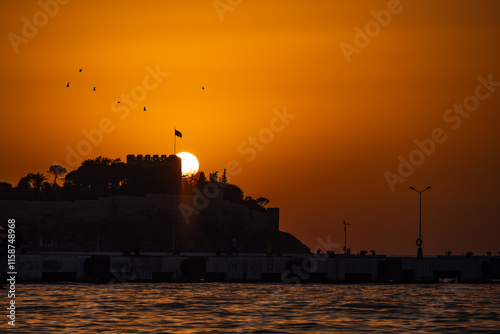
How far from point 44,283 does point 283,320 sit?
2524 centimetres

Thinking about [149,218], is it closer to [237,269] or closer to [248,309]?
[237,269]

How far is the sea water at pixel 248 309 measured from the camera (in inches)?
1662

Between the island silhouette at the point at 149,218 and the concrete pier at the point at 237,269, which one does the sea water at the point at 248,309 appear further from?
the island silhouette at the point at 149,218

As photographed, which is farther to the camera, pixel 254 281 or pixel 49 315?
pixel 254 281

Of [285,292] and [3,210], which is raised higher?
[3,210]

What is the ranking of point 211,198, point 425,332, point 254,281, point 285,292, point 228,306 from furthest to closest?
point 211,198 → point 254,281 → point 285,292 → point 228,306 → point 425,332

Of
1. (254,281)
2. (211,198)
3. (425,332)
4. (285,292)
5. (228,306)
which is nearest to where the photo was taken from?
(425,332)

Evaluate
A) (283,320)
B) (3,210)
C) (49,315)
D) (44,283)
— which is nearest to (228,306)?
(283,320)

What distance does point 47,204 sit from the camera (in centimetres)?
17088

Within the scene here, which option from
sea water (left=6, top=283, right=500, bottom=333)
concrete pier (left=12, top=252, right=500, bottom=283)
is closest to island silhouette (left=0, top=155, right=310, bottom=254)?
concrete pier (left=12, top=252, right=500, bottom=283)

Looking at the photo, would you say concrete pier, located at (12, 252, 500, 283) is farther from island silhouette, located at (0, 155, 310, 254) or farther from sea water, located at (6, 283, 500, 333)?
island silhouette, located at (0, 155, 310, 254)

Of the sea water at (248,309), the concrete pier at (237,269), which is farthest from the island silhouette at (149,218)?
the sea water at (248,309)

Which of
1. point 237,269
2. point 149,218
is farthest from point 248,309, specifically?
point 149,218

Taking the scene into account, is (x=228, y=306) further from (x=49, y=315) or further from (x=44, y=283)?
(x=44, y=283)
